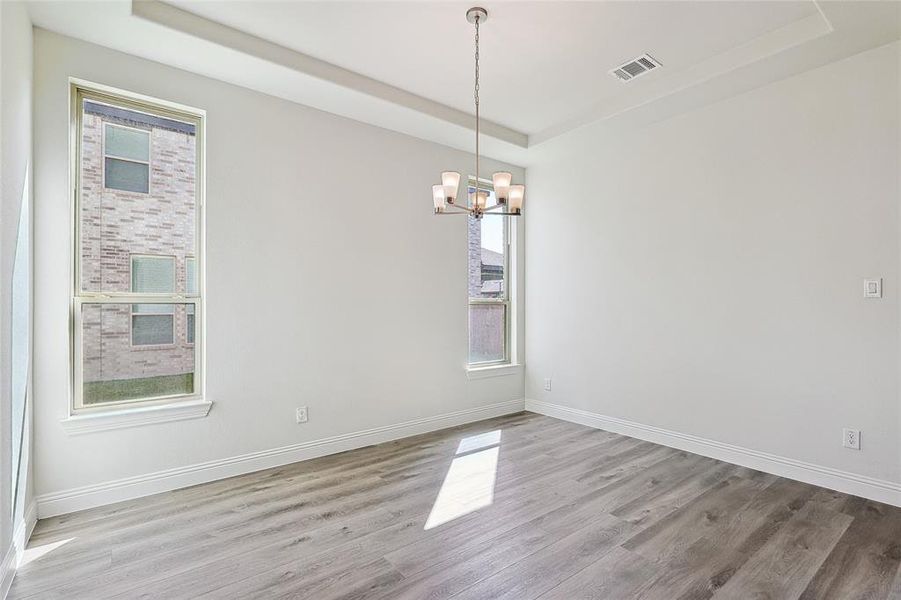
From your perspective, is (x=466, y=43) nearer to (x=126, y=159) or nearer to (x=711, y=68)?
(x=711, y=68)

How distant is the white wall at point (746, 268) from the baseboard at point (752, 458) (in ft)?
0.18

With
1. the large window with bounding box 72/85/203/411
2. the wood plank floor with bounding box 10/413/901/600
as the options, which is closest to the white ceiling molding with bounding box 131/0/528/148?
the large window with bounding box 72/85/203/411

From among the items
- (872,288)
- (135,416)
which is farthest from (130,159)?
(872,288)

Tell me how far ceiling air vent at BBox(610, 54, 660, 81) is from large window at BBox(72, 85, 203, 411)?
3.05 m

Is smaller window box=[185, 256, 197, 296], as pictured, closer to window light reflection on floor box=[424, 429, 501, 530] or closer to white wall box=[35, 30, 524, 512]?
white wall box=[35, 30, 524, 512]

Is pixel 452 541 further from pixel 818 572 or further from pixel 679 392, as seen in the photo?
pixel 679 392

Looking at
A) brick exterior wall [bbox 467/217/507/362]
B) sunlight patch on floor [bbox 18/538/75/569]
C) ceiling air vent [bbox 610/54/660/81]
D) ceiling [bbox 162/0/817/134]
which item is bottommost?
sunlight patch on floor [bbox 18/538/75/569]

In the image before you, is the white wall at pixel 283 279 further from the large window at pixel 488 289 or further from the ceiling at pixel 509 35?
the ceiling at pixel 509 35

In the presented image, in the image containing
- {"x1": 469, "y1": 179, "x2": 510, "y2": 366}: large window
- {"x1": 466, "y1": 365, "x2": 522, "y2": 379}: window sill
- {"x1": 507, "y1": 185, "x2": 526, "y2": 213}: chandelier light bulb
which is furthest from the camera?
{"x1": 469, "y1": 179, "x2": 510, "y2": 366}: large window

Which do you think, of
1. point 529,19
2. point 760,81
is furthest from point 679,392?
point 529,19

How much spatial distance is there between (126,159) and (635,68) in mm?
3577

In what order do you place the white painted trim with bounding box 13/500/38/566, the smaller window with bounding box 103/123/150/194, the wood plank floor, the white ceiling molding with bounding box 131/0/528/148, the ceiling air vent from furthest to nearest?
the ceiling air vent, the smaller window with bounding box 103/123/150/194, the white ceiling molding with bounding box 131/0/528/148, the white painted trim with bounding box 13/500/38/566, the wood plank floor

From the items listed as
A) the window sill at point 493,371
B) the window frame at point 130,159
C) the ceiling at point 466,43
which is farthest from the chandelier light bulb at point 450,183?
the window sill at point 493,371

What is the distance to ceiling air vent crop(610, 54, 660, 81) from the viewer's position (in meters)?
3.26
